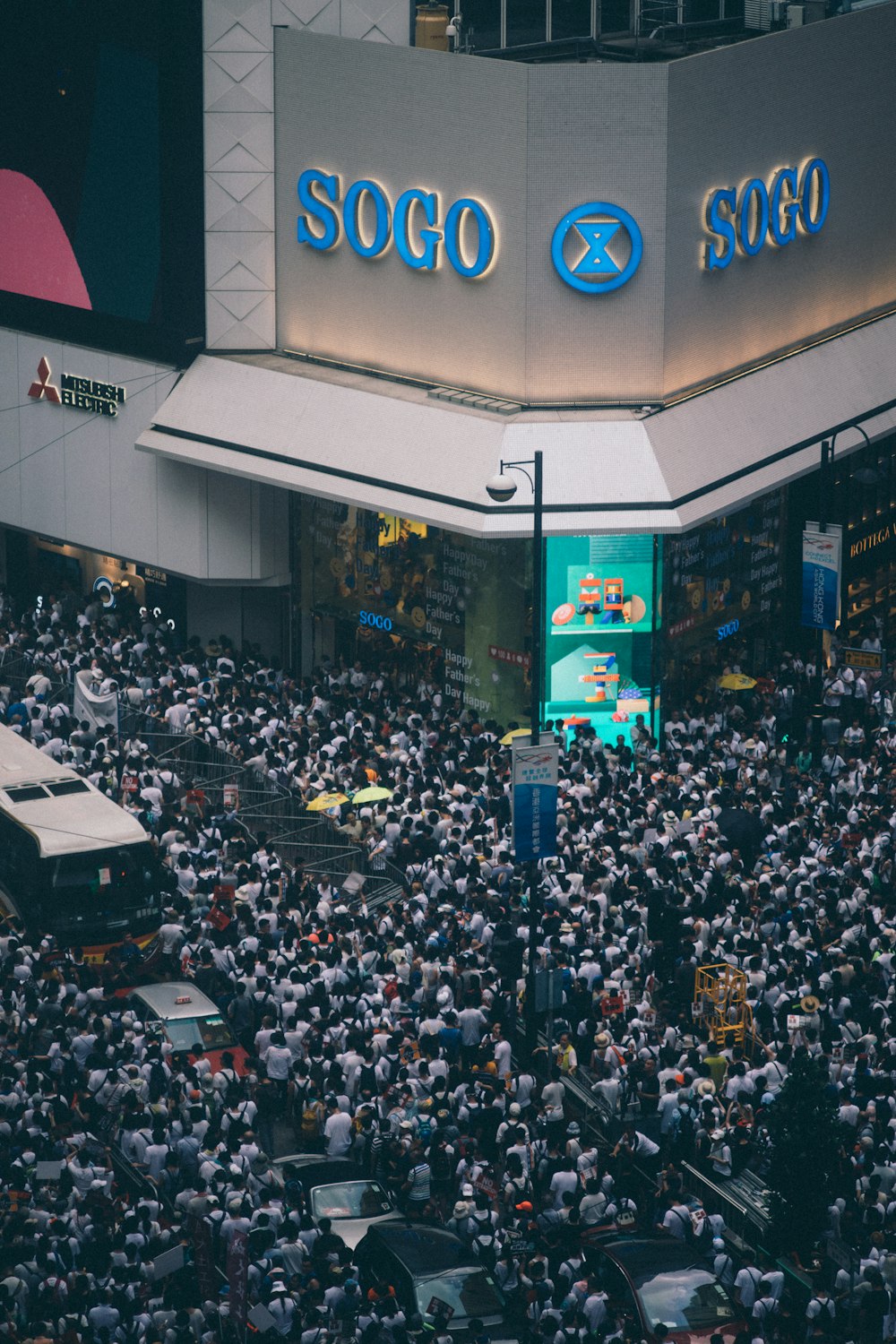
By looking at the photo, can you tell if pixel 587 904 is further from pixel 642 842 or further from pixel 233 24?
pixel 233 24

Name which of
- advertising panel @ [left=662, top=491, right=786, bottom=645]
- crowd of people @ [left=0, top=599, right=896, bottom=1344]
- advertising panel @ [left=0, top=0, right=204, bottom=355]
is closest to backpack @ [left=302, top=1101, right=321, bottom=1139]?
crowd of people @ [left=0, top=599, right=896, bottom=1344]

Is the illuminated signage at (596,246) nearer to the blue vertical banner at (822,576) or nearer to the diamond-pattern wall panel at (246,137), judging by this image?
the blue vertical banner at (822,576)

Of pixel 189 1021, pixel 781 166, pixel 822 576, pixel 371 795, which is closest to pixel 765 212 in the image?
pixel 781 166

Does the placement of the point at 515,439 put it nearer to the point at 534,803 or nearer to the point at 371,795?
the point at 371,795

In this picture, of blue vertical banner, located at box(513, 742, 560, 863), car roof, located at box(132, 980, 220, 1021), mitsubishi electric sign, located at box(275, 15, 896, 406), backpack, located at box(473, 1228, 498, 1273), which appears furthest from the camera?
mitsubishi electric sign, located at box(275, 15, 896, 406)

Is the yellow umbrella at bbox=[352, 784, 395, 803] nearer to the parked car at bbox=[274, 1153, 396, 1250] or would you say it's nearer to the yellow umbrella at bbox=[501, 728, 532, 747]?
the yellow umbrella at bbox=[501, 728, 532, 747]

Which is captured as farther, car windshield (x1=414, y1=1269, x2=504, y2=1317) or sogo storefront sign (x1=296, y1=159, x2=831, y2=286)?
sogo storefront sign (x1=296, y1=159, x2=831, y2=286)
